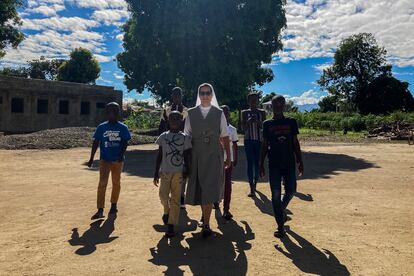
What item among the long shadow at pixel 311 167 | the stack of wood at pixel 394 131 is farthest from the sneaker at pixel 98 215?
the stack of wood at pixel 394 131

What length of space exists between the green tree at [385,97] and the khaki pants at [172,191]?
6032 centimetres

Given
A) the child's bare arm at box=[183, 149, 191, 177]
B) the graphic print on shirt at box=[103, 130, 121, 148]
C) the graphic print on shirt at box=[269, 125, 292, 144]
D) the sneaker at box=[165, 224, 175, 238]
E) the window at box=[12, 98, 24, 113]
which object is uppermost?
the window at box=[12, 98, 24, 113]

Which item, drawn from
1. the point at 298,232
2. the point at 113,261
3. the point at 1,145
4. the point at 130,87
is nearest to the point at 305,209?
the point at 298,232

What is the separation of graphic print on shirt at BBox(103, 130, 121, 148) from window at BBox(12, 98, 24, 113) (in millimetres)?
28551

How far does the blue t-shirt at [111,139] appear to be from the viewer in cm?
566

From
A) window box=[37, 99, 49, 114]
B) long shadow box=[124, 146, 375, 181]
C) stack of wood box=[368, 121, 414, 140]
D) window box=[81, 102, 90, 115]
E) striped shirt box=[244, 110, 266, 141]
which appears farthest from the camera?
window box=[81, 102, 90, 115]

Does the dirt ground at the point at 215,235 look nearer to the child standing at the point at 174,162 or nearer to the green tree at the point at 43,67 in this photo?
the child standing at the point at 174,162

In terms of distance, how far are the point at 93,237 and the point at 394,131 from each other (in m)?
30.4

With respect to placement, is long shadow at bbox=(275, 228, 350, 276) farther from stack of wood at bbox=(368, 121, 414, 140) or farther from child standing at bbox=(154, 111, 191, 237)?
stack of wood at bbox=(368, 121, 414, 140)

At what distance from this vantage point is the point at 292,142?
486 cm

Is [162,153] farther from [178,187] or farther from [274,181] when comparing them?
[274,181]

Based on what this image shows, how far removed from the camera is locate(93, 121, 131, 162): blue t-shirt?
566 cm

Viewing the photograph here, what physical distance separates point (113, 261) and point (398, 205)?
17.2 feet

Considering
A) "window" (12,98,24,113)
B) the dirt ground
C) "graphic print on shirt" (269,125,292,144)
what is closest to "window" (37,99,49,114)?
"window" (12,98,24,113)
